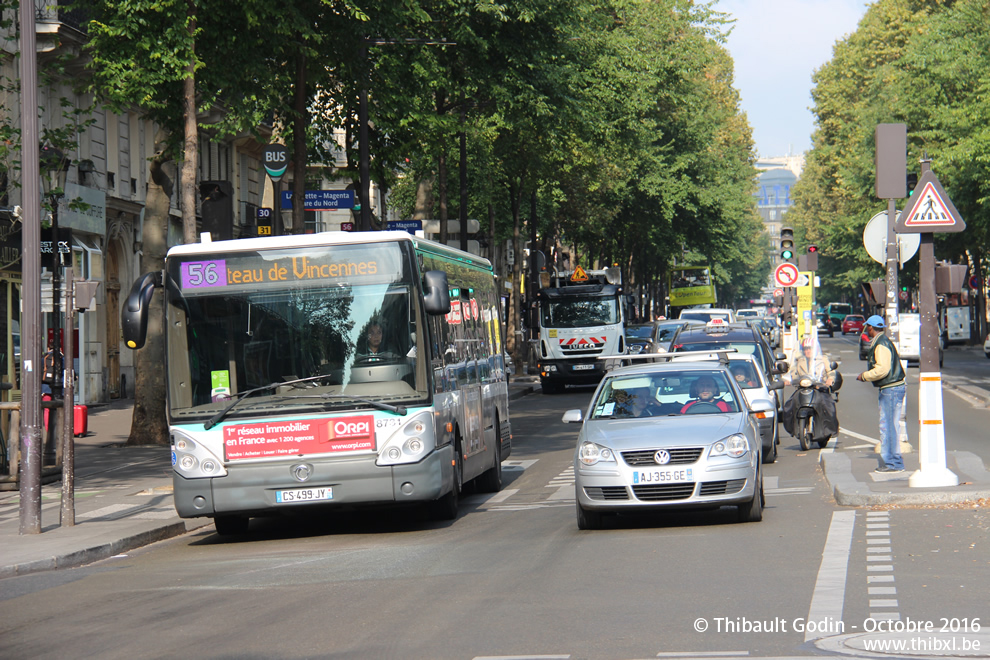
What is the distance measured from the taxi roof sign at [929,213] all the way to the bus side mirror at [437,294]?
4805mm

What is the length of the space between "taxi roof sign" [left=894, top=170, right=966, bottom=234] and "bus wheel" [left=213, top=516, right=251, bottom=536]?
24.1 feet

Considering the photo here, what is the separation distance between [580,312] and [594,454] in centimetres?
2793

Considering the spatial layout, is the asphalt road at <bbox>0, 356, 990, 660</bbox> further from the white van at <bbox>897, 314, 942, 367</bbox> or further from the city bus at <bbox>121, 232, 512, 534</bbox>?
the white van at <bbox>897, 314, 942, 367</bbox>

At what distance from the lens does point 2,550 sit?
12414mm

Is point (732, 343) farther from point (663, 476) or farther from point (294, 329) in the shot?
point (294, 329)

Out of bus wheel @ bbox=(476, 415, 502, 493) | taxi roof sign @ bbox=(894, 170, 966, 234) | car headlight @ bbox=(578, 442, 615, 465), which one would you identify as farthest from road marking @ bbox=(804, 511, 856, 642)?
bus wheel @ bbox=(476, 415, 502, 493)

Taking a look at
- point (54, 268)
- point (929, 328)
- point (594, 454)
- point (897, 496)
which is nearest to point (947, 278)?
point (929, 328)

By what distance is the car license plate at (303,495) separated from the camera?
12.7 metres

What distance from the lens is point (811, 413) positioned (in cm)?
2075

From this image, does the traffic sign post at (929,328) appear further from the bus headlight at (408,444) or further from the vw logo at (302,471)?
the vw logo at (302,471)

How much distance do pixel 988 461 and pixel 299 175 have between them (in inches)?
450

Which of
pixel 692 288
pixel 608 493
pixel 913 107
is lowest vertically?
pixel 608 493

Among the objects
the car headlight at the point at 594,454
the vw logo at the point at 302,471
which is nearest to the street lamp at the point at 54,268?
the vw logo at the point at 302,471

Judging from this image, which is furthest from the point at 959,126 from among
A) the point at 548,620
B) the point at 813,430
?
the point at 548,620
